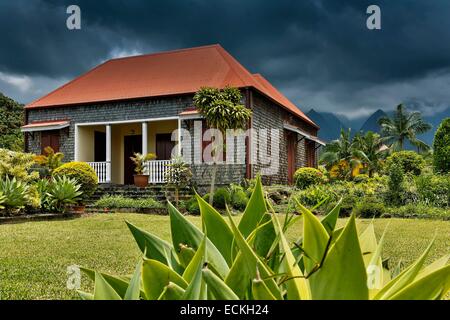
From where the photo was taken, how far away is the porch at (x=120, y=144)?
18.7 meters

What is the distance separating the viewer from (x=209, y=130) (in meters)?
17.1

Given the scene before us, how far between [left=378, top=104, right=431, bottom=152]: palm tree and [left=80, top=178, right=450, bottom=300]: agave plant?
35108mm

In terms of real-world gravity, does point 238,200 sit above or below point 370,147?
below

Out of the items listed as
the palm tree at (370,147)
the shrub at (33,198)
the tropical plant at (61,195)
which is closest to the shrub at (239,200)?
the tropical plant at (61,195)

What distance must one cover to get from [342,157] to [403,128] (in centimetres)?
700

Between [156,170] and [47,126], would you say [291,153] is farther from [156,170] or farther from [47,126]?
[47,126]

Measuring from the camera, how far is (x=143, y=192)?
632 inches

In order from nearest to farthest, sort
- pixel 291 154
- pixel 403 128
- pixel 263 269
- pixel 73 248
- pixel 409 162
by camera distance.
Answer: pixel 263 269
pixel 73 248
pixel 409 162
pixel 291 154
pixel 403 128

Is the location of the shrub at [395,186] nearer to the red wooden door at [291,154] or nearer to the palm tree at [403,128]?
the red wooden door at [291,154]

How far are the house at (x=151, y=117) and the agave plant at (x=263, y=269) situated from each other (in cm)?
1582

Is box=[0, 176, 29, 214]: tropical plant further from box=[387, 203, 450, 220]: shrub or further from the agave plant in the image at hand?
the agave plant

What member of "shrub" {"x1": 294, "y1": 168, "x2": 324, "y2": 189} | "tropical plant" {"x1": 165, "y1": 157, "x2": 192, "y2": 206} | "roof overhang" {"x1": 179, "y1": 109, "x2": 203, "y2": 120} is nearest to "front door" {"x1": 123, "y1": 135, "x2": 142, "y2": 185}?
"roof overhang" {"x1": 179, "y1": 109, "x2": 203, "y2": 120}

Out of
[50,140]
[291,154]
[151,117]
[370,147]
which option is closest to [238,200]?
[151,117]
